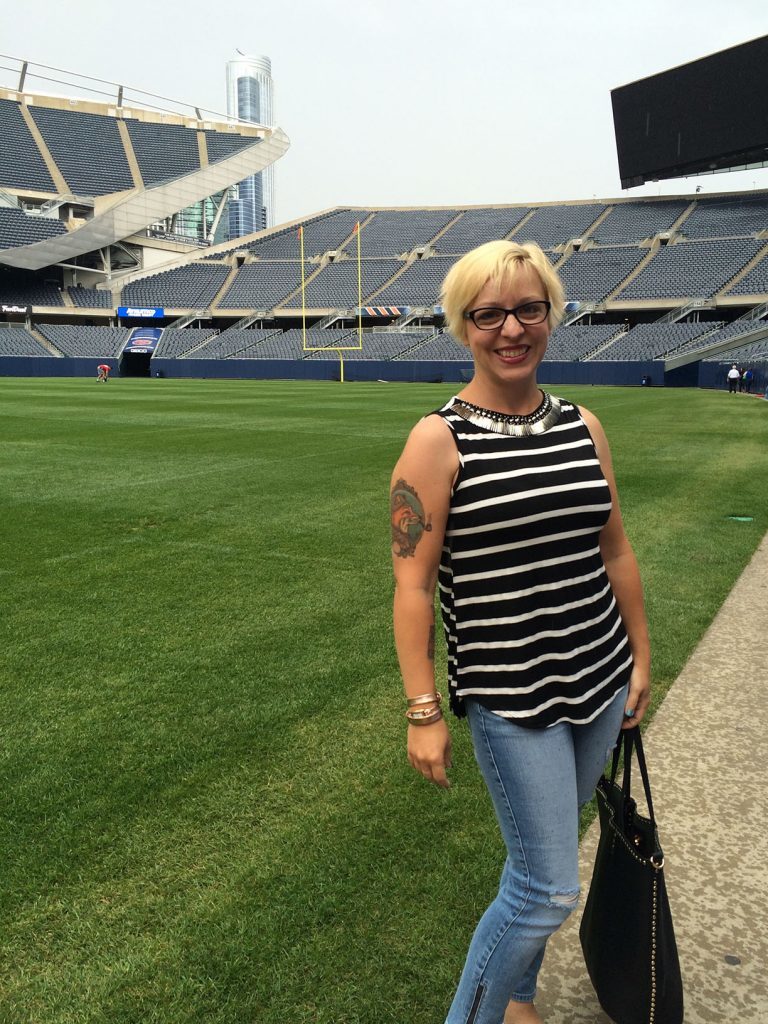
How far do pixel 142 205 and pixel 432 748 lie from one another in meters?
78.2

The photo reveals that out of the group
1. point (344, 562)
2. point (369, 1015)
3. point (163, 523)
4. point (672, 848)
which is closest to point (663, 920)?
point (369, 1015)

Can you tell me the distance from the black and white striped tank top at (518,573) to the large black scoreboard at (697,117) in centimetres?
5563

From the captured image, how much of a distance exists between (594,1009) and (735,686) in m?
2.63

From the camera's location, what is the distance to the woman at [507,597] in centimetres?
187

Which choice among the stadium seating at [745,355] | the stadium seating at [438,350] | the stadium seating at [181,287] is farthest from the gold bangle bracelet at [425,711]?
the stadium seating at [181,287]

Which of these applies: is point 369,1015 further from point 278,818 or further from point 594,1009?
point 278,818

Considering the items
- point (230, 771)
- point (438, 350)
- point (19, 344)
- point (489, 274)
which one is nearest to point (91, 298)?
point (19, 344)

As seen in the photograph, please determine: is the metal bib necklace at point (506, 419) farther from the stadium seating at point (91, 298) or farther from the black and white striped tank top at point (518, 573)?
the stadium seating at point (91, 298)

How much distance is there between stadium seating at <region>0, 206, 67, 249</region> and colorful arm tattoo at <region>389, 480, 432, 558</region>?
71435 millimetres

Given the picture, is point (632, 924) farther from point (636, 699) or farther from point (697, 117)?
point (697, 117)

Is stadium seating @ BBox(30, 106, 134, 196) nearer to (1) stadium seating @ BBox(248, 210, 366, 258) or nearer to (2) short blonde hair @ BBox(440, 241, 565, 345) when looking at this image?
(1) stadium seating @ BBox(248, 210, 366, 258)

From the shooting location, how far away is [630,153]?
56.3 m

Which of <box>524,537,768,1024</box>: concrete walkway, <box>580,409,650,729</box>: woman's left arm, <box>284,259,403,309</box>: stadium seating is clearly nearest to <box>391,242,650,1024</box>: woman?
<box>580,409,650,729</box>: woman's left arm

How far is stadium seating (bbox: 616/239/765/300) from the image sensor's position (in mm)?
54281
